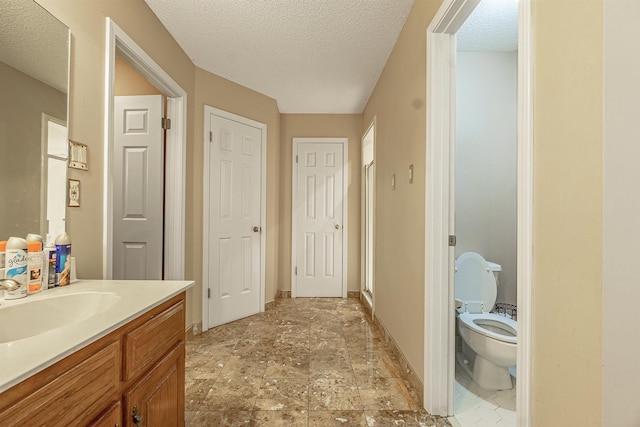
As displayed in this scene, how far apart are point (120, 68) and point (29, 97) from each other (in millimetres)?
1593

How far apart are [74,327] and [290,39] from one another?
7.41 ft

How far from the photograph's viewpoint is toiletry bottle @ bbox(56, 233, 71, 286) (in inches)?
44.7

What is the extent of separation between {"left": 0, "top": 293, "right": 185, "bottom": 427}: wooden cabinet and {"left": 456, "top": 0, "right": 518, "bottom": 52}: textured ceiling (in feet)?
8.02

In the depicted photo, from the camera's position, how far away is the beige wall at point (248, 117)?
261cm

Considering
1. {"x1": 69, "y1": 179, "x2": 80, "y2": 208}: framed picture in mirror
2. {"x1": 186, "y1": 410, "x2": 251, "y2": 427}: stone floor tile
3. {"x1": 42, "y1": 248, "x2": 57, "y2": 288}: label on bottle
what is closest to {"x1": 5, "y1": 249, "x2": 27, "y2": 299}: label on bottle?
{"x1": 42, "y1": 248, "x2": 57, "y2": 288}: label on bottle

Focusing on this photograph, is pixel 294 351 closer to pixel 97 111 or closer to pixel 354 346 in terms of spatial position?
pixel 354 346

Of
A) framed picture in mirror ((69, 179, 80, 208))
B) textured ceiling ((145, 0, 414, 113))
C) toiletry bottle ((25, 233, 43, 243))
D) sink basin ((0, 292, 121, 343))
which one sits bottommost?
sink basin ((0, 292, 121, 343))

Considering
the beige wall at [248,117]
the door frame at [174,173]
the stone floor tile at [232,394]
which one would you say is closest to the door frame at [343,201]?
the beige wall at [248,117]

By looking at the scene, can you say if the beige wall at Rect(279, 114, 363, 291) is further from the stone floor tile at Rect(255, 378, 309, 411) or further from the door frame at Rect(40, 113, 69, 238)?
the door frame at Rect(40, 113, 69, 238)

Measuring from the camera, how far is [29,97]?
3.58 feet

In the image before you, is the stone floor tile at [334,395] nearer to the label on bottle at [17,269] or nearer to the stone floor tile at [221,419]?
the stone floor tile at [221,419]

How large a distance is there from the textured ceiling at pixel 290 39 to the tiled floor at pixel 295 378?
2.42 metres

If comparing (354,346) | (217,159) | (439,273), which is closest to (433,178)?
(439,273)

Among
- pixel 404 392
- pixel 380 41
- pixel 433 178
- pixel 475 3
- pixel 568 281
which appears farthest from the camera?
pixel 380 41
